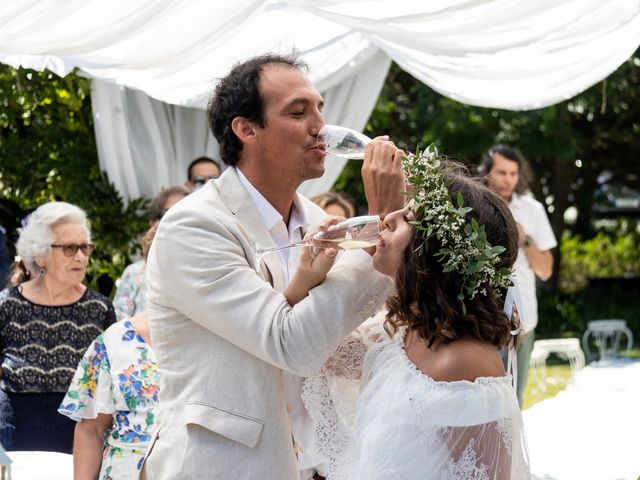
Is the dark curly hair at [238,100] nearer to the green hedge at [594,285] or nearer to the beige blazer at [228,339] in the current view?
the beige blazer at [228,339]

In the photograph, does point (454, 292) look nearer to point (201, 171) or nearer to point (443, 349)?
point (443, 349)

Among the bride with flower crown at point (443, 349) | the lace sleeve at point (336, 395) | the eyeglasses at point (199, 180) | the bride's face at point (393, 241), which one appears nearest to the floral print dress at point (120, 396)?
the lace sleeve at point (336, 395)

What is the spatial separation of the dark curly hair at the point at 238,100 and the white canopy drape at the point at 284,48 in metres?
1.28

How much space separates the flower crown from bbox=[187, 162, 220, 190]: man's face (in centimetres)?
384

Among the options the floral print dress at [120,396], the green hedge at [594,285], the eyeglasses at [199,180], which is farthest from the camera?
the green hedge at [594,285]

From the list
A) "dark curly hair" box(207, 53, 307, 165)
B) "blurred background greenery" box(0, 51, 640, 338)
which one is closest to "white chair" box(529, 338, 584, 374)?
"blurred background greenery" box(0, 51, 640, 338)

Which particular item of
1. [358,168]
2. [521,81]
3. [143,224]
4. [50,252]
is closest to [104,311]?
[50,252]

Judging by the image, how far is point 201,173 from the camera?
616cm

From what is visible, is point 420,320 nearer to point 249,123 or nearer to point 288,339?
point 288,339

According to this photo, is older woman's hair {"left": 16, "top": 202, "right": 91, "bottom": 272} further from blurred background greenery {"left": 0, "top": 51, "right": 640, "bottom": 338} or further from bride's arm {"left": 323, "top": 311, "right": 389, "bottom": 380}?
bride's arm {"left": 323, "top": 311, "right": 389, "bottom": 380}

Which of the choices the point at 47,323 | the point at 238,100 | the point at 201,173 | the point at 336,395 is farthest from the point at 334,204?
the point at 336,395

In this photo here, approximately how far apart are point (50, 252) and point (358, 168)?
19.5 ft

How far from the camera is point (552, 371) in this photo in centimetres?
1220

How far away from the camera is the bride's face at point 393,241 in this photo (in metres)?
2.38
